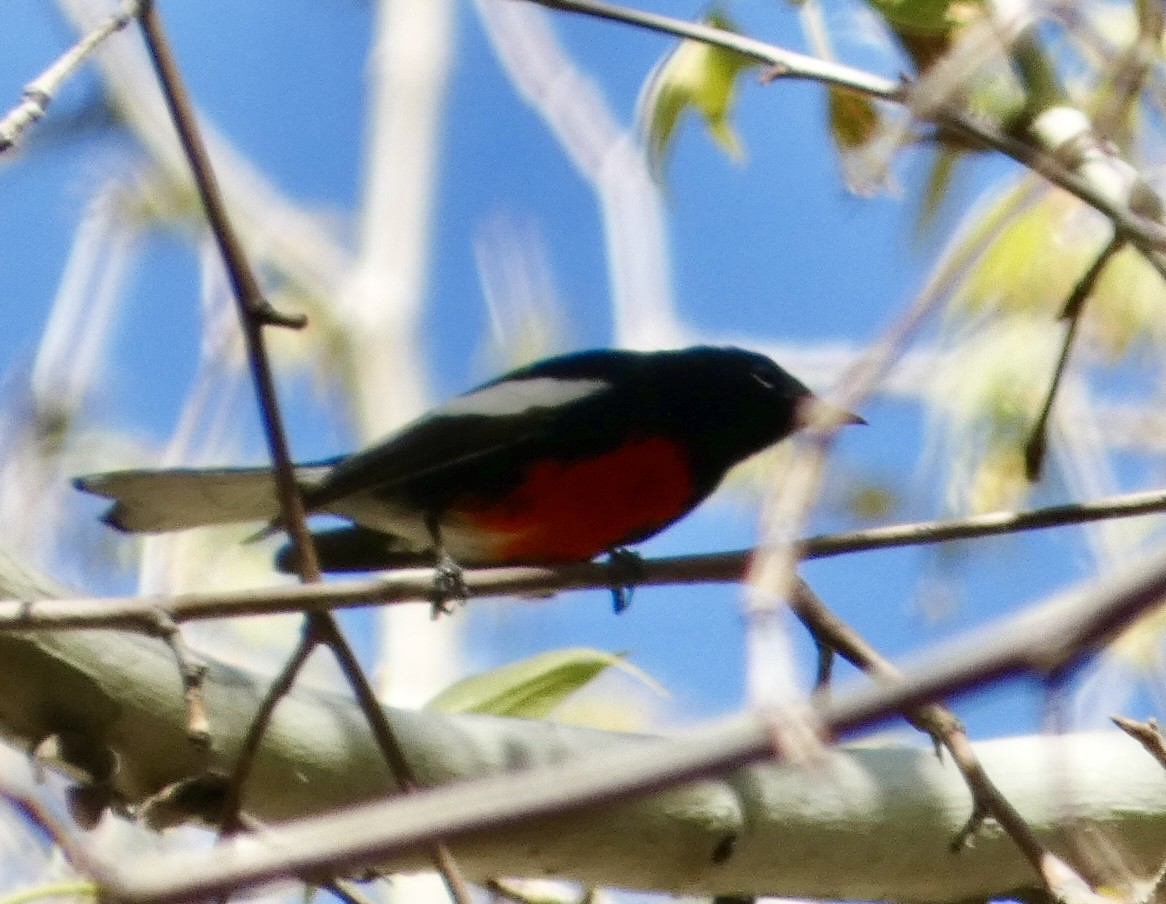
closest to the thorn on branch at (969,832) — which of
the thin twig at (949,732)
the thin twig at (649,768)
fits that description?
the thin twig at (949,732)

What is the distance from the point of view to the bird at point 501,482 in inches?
96.5

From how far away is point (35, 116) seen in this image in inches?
48.0

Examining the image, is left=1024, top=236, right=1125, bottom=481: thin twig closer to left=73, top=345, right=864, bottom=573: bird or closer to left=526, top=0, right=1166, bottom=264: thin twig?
left=526, top=0, right=1166, bottom=264: thin twig

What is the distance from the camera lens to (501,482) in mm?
2553

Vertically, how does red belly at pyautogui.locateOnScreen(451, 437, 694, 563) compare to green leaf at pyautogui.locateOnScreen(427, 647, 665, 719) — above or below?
above

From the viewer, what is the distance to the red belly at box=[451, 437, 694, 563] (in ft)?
8.29

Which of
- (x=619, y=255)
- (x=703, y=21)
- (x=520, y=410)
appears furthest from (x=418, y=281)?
(x=703, y=21)

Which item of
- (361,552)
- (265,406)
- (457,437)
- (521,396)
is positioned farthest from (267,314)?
(361,552)

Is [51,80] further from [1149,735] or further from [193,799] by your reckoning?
[1149,735]

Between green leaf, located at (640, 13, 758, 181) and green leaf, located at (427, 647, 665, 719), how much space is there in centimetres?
62

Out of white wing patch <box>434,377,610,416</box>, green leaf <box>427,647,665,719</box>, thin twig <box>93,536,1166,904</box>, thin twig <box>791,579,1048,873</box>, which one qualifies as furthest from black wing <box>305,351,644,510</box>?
thin twig <box>93,536,1166,904</box>

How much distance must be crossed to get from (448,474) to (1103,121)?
1698mm

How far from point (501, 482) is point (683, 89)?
33.9 inches

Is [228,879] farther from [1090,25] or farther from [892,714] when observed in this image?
[1090,25]
